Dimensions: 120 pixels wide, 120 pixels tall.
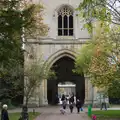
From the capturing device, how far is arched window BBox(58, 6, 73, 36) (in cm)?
4694

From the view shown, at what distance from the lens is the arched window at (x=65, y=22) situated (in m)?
46.9

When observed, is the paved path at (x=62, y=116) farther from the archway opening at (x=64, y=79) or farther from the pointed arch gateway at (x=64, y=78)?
the archway opening at (x=64, y=79)

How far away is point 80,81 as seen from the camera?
2435 inches

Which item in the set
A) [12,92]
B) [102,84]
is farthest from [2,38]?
[12,92]

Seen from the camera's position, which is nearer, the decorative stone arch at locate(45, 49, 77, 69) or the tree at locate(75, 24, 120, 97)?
the tree at locate(75, 24, 120, 97)

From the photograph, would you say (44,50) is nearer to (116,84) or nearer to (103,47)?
(103,47)

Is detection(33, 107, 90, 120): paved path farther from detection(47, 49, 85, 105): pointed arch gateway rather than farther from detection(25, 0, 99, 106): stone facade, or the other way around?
detection(47, 49, 85, 105): pointed arch gateway

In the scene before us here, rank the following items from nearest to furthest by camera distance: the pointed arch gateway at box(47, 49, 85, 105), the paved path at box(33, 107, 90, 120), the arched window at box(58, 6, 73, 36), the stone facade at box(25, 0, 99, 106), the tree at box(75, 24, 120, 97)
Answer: the paved path at box(33, 107, 90, 120) → the tree at box(75, 24, 120, 97) → the stone facade at box(25, 0, 99, 106) → the arched window at box(58, 6, 73, 36) → the pointed arch gateway at box(47, 49, 85, 105)

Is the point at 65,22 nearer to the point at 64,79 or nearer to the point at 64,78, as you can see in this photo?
the point at 64,78

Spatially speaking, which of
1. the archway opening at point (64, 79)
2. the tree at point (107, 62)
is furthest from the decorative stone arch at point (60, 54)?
the tree at point (107, 62)

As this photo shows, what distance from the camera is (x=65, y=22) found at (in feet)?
155

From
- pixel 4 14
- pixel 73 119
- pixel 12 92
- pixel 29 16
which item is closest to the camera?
pixel 4 14

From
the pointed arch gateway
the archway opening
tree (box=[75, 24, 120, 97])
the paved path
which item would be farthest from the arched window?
the paved path

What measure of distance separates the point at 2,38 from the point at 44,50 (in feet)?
115
